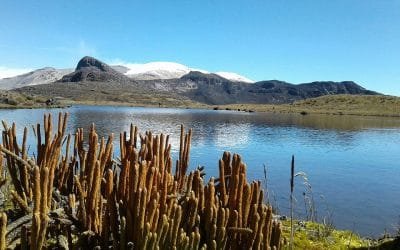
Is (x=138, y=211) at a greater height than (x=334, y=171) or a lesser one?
greater

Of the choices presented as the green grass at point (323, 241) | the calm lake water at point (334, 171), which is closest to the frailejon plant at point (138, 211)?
the green grass at point (323, 241)

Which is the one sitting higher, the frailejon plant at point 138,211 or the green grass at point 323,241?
the frailejon plant at point 138,211

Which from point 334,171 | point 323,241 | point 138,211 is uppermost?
point 138,211

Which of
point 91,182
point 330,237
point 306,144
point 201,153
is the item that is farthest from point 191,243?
point 306,144

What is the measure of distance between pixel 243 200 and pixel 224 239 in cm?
53

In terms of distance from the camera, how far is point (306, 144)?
56531 millimetres

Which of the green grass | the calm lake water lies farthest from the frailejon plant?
the calm lake water

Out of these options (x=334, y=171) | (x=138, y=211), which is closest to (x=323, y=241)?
(x=138, y=211)

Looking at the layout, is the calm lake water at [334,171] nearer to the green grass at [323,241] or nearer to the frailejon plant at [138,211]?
the green grass at [323,241]

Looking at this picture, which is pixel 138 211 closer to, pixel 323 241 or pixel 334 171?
pixel 323 241

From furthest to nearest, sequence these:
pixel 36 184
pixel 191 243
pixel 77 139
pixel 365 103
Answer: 1. pixel 365 103
2. pixel 77 139
3. pixel 191 243
4. pixel 36 184

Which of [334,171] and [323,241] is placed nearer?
[323,241]

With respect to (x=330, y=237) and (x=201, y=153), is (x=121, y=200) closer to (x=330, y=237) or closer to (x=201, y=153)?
(x=330, y=237)

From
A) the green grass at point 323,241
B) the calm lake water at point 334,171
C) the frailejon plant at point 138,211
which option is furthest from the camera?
the calm lake water at point 334,171
